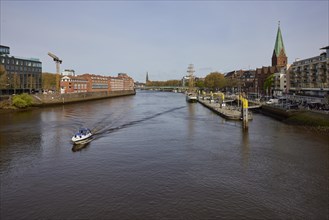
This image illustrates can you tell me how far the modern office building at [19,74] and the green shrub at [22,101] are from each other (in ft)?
47.4

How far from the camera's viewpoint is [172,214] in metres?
16.3

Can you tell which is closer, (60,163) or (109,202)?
(109,202)

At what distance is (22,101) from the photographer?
73.9m

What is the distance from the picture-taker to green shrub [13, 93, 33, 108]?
7312cm

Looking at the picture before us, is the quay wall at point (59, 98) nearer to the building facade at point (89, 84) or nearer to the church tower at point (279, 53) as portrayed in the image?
the building facade at point (89, 84)

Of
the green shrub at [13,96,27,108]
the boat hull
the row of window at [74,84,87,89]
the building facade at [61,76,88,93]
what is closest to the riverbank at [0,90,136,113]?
the green shrub at [13,96,27,108]

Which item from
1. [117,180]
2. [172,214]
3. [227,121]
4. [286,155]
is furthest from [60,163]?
[227,121]

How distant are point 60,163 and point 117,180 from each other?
7.52 meters

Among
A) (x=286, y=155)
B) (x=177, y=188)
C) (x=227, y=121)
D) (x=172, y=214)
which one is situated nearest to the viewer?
(x=172, y=214)

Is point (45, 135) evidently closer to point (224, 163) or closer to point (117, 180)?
point (117, 180)

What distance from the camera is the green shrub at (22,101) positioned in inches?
2879

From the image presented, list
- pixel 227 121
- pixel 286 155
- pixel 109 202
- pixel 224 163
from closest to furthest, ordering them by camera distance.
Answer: pixel 109 202, pixel 224 163, pixel 286 155, pixel 227 121

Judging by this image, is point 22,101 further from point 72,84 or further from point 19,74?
point 72,84

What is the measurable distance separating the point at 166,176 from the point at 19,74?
9961 centimetres
